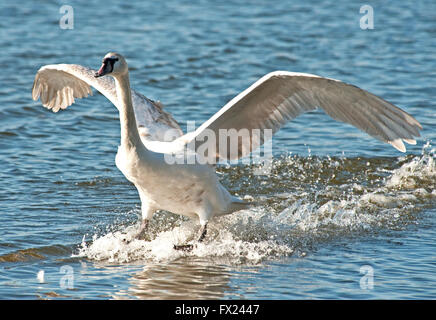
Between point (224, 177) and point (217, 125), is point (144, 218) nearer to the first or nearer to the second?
point (217, 125)

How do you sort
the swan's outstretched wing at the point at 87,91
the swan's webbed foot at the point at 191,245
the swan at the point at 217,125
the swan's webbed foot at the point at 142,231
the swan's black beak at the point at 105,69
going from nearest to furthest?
the swan's black beak at the point at 105,69
the swan at the point at 217,125
the swan's webbed foot at the point at 191,245
the swan's webbed foot at the point at 142,231
the swan's outstretched wing at the point at 87,91

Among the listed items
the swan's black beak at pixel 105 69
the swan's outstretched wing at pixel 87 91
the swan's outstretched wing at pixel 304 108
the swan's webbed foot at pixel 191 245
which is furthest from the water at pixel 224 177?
the swan's black beak at pixel 105 69

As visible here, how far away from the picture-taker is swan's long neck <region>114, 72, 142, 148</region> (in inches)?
303

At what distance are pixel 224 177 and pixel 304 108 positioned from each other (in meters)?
3.71

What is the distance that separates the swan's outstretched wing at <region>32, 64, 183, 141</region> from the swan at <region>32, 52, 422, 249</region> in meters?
0.02

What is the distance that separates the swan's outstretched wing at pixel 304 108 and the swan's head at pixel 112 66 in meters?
1.11

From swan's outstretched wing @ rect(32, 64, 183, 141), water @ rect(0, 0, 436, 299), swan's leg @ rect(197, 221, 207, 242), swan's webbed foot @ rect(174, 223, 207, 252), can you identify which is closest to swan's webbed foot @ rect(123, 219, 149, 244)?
water @ rect(0, 0, 436, 299)

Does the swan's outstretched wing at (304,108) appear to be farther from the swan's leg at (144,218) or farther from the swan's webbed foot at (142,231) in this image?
the swan's webbed foot at (142,231)

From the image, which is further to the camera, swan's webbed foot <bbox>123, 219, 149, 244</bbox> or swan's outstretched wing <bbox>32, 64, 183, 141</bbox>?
swan's outstretched wing <bbox>32, 64, 183, 141</bbox>

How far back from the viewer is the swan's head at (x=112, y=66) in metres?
7.58

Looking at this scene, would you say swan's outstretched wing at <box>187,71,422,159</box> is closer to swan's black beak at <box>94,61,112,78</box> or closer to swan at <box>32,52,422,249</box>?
swan at <box>32,52,422,249</box>

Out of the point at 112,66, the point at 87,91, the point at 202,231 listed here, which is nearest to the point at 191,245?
the point at 202,231

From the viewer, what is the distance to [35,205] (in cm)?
1024

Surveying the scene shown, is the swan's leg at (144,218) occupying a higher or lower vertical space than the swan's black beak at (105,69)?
lower
